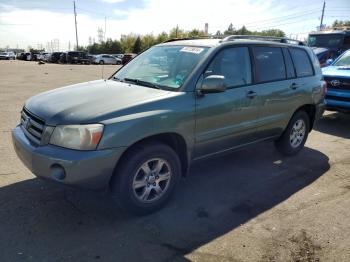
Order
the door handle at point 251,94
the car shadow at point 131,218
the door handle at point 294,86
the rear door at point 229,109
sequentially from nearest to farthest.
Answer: the car shadow at point 131,218
the rear door at point 229,109
the door handle at point 251,94
the door handle at point 294,86

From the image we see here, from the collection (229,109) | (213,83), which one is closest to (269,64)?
(229,109)

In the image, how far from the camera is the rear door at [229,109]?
13.4ft

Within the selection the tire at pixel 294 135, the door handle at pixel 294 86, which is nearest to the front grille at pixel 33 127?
the door handle at pixel 294 86

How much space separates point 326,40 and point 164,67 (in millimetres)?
13497

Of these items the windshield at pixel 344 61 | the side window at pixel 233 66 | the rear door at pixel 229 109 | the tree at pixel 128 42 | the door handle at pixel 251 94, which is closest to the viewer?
the rear door at pixel 229 109

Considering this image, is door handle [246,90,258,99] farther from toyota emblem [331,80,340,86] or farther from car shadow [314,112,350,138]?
toyota emblem [331,80,340,86]

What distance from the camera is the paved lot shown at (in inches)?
125

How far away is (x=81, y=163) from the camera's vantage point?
319cm

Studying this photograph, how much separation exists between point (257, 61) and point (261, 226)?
7.35 feet

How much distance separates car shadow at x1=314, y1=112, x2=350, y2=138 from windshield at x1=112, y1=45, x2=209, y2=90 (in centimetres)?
455

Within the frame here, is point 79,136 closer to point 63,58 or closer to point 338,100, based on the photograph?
point 338,100

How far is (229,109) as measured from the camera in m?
4.32

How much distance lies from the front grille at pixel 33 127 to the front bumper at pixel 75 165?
142 millimetres

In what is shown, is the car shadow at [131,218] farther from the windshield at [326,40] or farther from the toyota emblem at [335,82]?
the windshield at [326,40]
